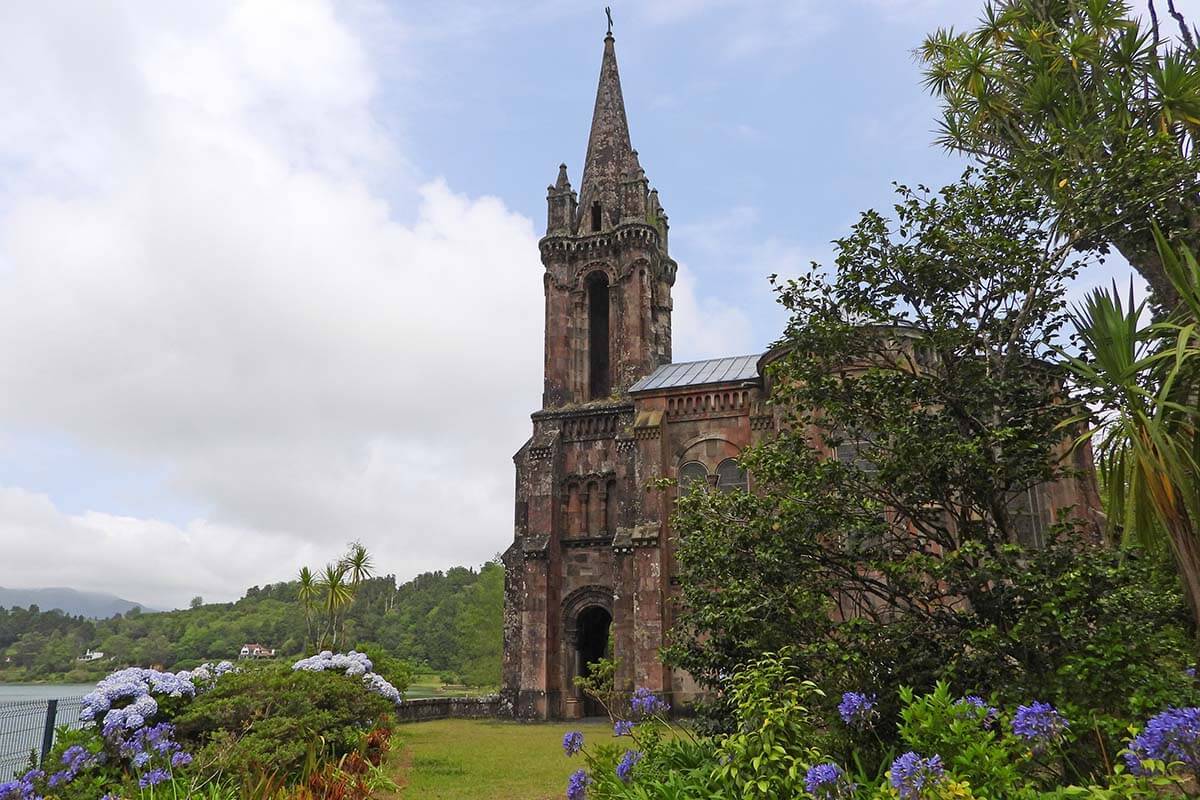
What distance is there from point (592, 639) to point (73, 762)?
23567 mm

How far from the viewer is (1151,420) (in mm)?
8219

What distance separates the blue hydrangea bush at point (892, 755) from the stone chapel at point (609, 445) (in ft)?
47.0

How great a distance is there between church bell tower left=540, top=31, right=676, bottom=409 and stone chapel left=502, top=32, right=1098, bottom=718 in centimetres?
7

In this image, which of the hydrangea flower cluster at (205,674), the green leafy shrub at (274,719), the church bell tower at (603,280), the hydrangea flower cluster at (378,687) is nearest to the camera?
the green leafy shrub at (274,719)

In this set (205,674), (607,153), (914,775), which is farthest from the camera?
(607,153)

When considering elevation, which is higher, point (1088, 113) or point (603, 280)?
point (603, 280)

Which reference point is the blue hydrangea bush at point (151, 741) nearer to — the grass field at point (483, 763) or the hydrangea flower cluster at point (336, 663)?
the hydrangea flower cluster at point (336, 663)

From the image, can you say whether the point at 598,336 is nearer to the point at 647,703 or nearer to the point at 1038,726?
the point at 647,703

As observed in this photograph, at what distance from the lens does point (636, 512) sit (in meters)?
27.8

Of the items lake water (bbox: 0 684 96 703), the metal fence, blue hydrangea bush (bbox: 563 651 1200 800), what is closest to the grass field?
blue hydrangea bush (bbox: 563 651 1200 800)

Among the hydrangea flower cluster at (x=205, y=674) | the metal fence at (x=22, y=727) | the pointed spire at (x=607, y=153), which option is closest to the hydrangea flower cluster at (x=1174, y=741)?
the hydrangea flower cluster at (x=205, y=674)

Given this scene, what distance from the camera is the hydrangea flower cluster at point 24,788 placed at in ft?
26.5

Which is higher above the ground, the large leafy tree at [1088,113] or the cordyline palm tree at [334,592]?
the large leafy tree at [1088,113]

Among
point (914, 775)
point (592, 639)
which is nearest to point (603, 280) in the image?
point (592, 639)
